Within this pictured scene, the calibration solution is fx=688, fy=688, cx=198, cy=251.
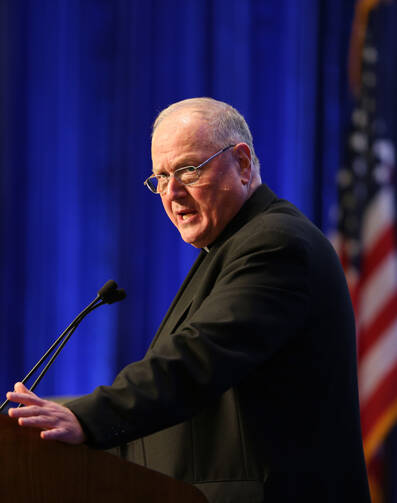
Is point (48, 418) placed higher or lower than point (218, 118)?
lower

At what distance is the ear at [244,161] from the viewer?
5.99 feet

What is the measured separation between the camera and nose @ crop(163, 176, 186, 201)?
1790 millimetres

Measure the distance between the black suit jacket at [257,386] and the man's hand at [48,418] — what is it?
0.03 meters

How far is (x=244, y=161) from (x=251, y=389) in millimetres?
661

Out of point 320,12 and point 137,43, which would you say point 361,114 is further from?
point 137,43

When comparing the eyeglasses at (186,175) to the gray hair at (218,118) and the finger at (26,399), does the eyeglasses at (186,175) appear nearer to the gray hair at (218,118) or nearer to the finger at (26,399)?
the gray hair at (218,118)

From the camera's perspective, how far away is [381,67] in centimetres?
392

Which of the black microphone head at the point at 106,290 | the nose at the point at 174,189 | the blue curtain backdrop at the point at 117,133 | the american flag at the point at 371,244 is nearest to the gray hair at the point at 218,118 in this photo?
the nose at the point at 174,189

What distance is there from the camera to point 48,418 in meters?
1.15

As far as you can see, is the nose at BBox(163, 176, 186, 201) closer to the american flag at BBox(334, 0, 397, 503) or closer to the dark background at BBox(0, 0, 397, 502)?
the dark background at BBox(0, 0, 397, 502)

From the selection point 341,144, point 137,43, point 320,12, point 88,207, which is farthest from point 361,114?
point 88,207

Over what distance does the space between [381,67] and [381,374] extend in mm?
1734

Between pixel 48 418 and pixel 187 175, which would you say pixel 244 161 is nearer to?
pixel 187 175

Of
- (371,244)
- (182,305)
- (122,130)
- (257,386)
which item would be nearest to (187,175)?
(182,305)
